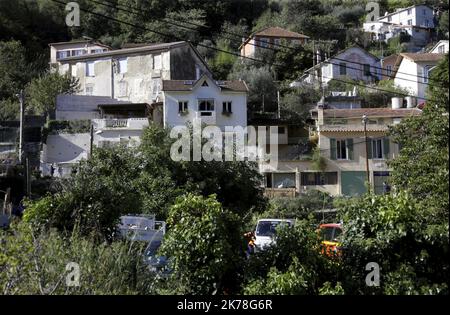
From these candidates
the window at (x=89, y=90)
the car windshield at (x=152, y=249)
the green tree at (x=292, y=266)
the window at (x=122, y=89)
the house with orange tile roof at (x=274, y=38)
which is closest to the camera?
the green tree at (x=292, y=266)

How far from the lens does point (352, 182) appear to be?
4069 cm

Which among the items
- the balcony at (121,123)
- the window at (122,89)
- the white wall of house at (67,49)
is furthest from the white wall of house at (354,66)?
the white wall of house at (67,49)

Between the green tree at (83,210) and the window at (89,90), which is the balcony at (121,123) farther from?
the green tree at (83,210)

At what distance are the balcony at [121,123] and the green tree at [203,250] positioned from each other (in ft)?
107

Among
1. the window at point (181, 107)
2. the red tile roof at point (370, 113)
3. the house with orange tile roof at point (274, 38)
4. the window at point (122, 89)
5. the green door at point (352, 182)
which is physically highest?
the house with orange tile roof at point (274, 38)

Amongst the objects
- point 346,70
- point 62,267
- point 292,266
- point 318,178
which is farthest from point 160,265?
point 346,70

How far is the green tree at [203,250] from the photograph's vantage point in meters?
8.32

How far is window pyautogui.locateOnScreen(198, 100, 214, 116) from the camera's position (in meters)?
42.1

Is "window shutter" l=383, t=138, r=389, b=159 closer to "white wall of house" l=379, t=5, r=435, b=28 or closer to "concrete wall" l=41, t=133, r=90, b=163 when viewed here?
"concrete wall" l=41, t=133, r=90, b=163

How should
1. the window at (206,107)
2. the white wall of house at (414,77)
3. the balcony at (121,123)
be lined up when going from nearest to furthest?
the balcony at (121,123), the window at (206,107), the white wall of house at (414,77)

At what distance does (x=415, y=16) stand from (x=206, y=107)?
54083mm

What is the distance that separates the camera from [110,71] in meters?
51.7
